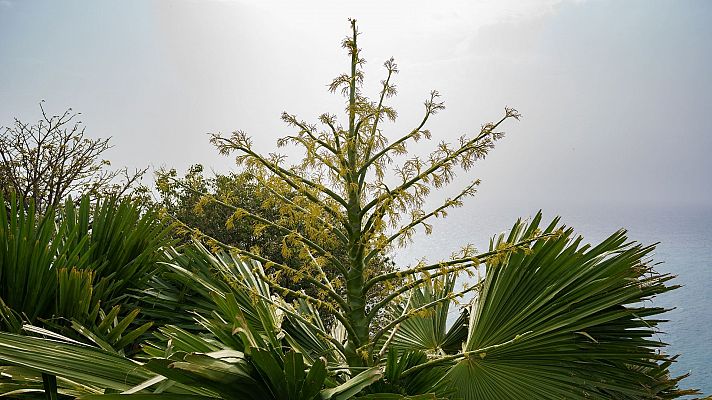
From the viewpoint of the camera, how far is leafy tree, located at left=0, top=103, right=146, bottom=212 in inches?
360

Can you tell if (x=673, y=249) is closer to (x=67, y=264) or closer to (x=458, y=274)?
(x=458, y=274)

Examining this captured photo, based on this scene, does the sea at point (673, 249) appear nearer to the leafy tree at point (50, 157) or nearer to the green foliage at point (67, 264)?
the green foliage at point (67, 264)

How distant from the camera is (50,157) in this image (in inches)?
369

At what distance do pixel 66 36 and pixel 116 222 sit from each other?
30.0 metres

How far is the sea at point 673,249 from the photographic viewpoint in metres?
16.9

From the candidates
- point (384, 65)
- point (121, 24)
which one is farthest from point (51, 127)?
point (121, 24)

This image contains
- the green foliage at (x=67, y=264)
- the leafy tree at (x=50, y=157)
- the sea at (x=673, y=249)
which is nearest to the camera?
the green foliage at (x=67, y=264)

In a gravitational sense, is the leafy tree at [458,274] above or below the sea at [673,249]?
below

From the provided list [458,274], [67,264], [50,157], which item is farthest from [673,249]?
[67,264]

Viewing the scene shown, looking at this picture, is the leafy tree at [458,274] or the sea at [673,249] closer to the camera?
the leafy tree at [458,274]

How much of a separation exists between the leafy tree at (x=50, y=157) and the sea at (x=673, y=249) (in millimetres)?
5755

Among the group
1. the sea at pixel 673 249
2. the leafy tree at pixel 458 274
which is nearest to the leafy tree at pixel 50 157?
the sea at pixel 673 249

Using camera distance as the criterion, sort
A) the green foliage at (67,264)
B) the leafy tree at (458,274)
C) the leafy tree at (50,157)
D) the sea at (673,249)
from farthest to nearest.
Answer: the sea at (673,249) < the leafy tree at (50,157) < the leafy tree at (458,274) < the green foliage at (67,264)

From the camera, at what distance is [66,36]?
27859 millimetres
